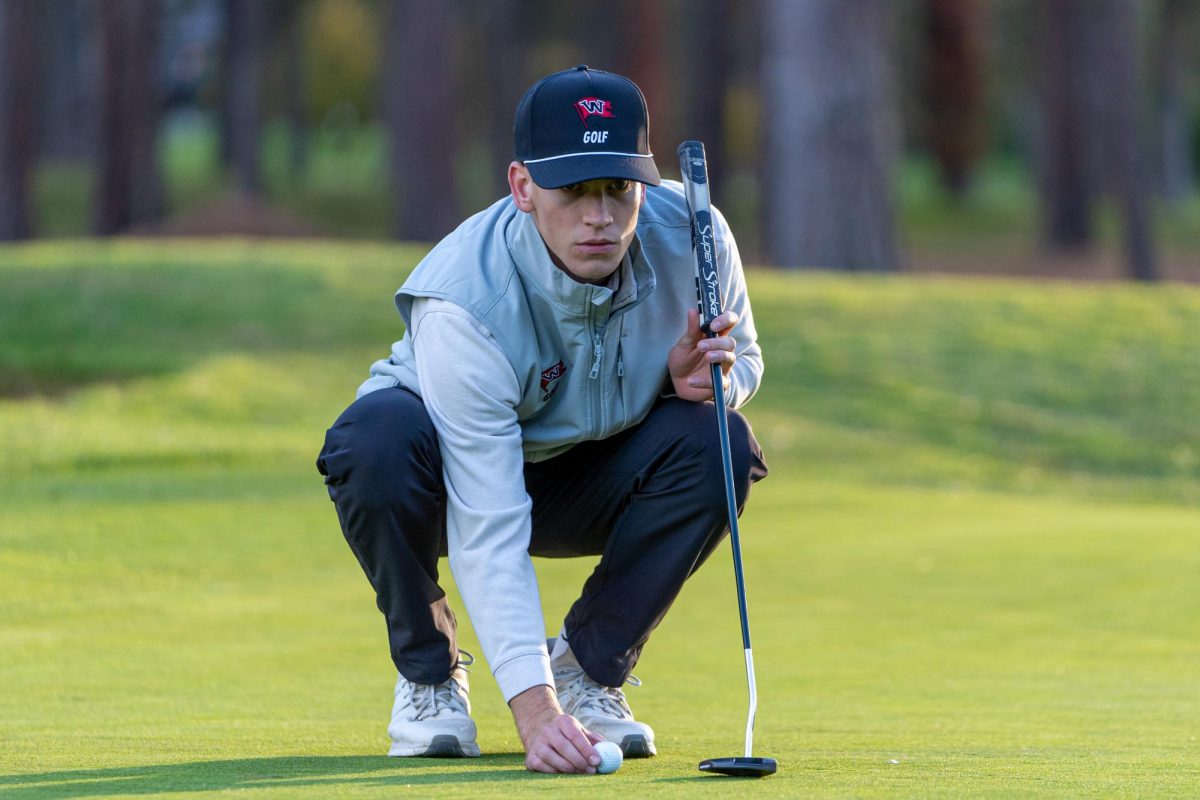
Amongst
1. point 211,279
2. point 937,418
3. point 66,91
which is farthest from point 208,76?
point 937,418

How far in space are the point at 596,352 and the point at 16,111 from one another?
59.1 ft

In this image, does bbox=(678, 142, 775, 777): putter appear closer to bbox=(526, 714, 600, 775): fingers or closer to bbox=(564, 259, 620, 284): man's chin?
bbox=(564, 259, 620, 284): man's chin

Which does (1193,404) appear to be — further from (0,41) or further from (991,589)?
(0,41)

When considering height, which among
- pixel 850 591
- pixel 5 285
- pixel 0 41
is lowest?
pixel 850 591

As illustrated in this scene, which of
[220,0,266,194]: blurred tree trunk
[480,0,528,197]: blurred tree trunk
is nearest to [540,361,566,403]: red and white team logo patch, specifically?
[220,0,266,194]: blurred tree trunk

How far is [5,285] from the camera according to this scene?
1330 centimetres

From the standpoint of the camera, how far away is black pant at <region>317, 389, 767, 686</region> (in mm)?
3525

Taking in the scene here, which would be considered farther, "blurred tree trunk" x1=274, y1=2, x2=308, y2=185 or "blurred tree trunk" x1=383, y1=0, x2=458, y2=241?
"blurred tree trunk" x1=274, y1=2, x2=308, y2=185

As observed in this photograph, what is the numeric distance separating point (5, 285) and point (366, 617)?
8127 mm

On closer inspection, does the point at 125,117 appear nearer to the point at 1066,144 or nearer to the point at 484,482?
the point at 1066,144

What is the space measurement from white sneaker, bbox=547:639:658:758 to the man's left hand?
64 cm

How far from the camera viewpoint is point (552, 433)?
12.1ft

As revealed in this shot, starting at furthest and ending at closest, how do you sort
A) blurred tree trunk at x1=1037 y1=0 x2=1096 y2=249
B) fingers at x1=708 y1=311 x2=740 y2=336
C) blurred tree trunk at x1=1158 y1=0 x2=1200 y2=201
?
blurred tree trunk at x1=1158 y1=0 x2=1200 y2=201
blurred tree trunk at x1=1037 y1=0 x2=1096 y2=249
fingers at x1=708 y1=311 x2=740 y2=336

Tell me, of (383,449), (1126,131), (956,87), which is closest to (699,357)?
(383,449)
